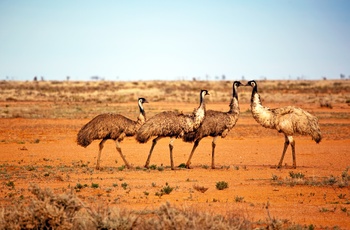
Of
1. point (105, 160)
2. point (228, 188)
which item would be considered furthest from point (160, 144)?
point (228, 188)

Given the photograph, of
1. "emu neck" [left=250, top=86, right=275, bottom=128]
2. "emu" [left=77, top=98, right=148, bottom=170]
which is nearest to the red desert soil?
"emu" [left=77, top=98, right=148, bottom=170]

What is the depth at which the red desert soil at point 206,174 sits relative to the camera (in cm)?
1240

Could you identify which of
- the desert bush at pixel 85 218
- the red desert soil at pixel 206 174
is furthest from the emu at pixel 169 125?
the desert bush at pixel 85 218

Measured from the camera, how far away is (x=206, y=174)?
56.7 ft

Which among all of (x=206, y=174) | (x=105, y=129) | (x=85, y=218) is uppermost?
(x=105, y=129)

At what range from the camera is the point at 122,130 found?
59.4ft

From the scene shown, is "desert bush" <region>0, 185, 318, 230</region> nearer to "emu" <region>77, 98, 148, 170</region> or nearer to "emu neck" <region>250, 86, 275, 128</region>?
"emu" <region>77, 98, 148, 170</region>

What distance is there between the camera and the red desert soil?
40.7 feet

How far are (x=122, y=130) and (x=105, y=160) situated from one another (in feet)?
11.7

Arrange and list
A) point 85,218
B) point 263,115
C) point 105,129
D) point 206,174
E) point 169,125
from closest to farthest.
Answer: point 85,218, point 206,174, point 169,125, point 105,129, point 263,115

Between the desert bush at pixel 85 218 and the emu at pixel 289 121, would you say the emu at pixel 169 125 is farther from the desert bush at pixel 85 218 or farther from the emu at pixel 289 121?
the desert bush at pixel 85 218

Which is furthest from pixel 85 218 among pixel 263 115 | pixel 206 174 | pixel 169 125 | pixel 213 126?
pixel 263 115

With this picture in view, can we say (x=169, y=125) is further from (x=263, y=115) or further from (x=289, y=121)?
(x=289, y=121)

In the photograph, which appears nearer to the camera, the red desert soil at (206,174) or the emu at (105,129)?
the red desert soil at (206,174)
